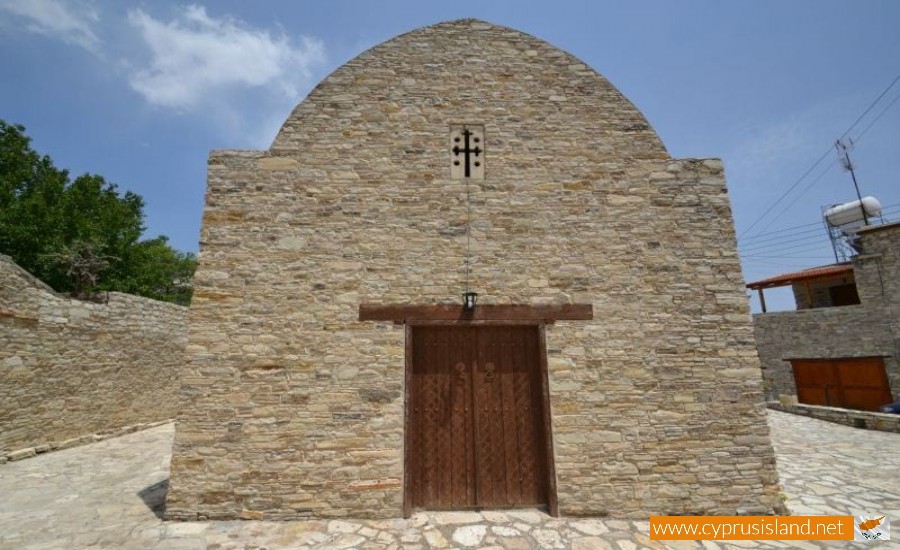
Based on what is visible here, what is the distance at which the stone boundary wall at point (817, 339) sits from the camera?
13375mm

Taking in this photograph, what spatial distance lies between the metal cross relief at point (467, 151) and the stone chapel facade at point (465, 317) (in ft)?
0.11

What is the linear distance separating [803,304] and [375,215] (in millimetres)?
20844

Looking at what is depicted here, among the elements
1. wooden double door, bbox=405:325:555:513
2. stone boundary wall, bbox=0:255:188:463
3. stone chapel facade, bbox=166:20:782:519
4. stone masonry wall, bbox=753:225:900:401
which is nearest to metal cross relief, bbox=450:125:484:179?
stone chapel facade, bbox=166:20:782:519

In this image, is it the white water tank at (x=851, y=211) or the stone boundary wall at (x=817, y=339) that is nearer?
the stone boundary wall at (x=817, y=339)

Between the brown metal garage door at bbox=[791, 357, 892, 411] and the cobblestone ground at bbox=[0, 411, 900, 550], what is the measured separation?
8.98 meters

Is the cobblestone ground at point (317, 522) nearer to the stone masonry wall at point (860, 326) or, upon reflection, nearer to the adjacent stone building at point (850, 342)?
the adjacent stone building at point (850, 342)

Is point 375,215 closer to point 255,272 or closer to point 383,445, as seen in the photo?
point 255,272

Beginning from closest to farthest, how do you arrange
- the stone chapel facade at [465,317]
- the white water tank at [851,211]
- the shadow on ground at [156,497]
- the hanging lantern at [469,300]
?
the stone chapel facade at [465,317]
the shadow on ground at [156,497]
the hanging lantern at [469,300]
the white water tank at [851,211]

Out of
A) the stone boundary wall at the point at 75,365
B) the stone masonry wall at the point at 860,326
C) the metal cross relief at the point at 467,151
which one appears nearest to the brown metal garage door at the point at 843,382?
the stone masonry wall at the point at 860,326

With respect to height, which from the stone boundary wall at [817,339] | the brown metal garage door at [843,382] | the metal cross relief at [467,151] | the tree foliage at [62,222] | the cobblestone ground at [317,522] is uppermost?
the tree foliage at [62,222]

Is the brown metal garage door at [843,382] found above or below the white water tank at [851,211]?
below

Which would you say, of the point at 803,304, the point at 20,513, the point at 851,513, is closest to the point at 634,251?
the point at 851,513

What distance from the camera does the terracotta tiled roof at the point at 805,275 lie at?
16.1 meters


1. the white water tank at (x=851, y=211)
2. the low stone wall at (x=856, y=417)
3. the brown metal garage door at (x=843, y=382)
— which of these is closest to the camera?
the low stone wall at (x=856, y=417)
